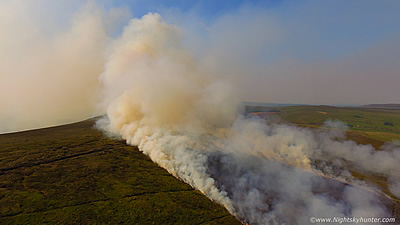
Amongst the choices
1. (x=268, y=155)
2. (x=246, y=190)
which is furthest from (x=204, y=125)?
(x=246, y=190)

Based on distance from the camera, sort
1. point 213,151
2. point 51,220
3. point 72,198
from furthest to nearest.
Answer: point 213,151 → point 72,198 → point 51,220

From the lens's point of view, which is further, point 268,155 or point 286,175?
point 268,155

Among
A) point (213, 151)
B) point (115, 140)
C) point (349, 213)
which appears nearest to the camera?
point (349, 213)

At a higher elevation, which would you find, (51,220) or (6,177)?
(6,177)

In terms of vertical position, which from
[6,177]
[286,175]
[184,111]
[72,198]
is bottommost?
[286,175]

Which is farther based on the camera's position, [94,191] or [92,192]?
[94,191]

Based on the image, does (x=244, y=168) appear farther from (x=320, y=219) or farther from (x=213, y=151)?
(x=320, y=219)

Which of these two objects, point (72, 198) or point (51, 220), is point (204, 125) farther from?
point (51, 220)
